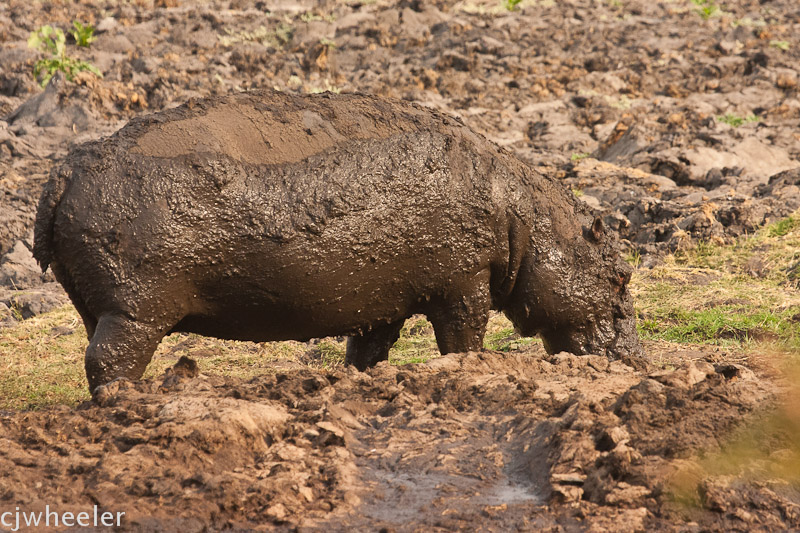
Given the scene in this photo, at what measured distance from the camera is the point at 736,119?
13.9 meters

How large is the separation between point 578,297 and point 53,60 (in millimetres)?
9403

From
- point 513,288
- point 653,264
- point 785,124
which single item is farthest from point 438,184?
point 785,124

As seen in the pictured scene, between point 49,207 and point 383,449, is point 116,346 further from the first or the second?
point 383,449

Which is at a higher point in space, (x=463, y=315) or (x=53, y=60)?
(x=463, y=315)

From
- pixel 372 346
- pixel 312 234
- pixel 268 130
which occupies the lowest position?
pixel 372 346

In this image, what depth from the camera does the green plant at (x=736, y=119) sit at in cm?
1373

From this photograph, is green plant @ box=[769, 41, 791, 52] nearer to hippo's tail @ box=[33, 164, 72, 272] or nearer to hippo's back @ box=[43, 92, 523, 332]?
hippo's back @ box=[43, 92, 523, 332]

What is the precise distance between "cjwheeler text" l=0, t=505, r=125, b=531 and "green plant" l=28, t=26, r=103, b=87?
10281mm

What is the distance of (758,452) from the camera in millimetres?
4184

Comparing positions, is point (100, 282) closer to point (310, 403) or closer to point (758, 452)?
point (310, 403)

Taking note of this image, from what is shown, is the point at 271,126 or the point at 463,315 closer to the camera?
the point at 271,126

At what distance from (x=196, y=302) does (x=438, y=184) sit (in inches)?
63.1

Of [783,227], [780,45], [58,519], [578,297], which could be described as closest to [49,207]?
[58,519]

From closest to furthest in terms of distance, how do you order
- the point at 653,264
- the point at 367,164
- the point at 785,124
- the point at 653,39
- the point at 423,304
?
the point at 367,164 < the point at 423,304 < the point at 653,264 < the point at 785,124 < the point at 653,39
